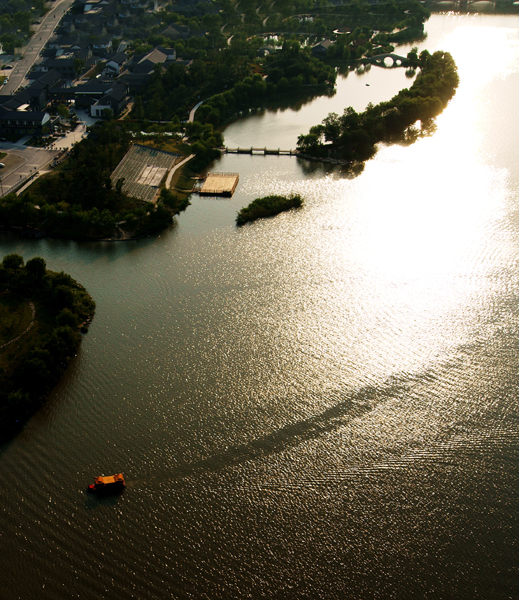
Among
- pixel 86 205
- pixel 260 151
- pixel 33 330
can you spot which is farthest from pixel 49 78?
pixel 33 330

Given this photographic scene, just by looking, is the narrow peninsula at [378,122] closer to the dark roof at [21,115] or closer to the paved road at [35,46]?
the dark roof at [21,115]

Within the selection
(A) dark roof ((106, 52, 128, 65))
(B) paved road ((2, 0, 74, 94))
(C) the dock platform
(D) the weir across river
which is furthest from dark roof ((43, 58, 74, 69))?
(C) the dock platform

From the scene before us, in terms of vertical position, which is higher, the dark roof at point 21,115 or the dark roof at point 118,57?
the dark roof at point 118,57

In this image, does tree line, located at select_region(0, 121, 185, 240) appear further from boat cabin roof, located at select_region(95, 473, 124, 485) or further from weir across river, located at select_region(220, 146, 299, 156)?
boat cabin roof, located at select_region(95, 473, 124, 485)

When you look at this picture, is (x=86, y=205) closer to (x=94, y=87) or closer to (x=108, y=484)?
(x=108, y=484)

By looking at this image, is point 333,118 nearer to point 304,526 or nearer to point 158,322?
point 158,322

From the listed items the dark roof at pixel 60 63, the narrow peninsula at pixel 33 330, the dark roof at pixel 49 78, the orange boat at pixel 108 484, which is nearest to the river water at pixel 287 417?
the orange boat at pixel 108 484
